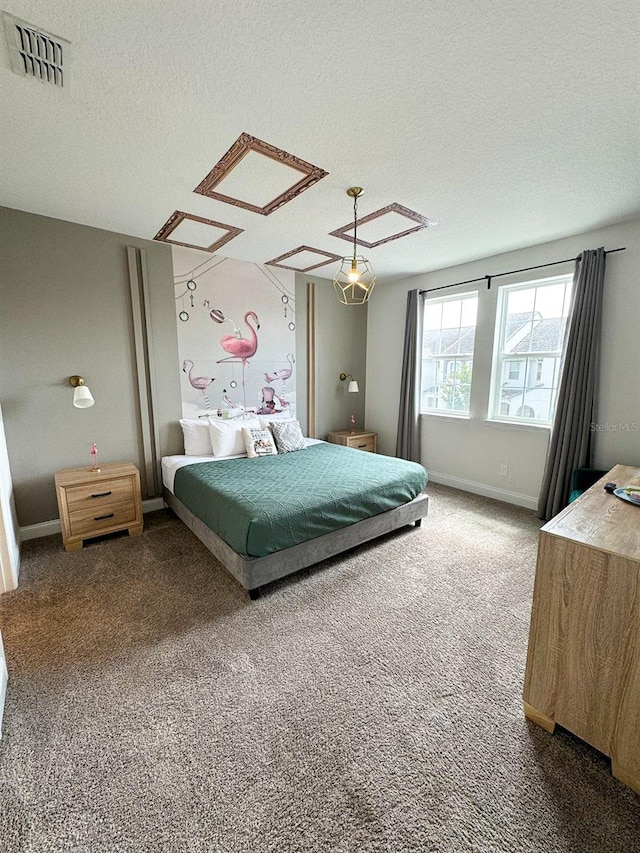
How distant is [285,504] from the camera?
2.24 meters

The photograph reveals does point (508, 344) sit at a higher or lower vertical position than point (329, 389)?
higher

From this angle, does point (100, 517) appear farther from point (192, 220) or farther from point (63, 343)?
point (192, 220)

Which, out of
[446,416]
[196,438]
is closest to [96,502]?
[196,438]

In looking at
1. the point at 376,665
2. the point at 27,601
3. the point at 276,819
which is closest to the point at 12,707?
the point at 27,601

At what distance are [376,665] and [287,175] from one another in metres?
2.88

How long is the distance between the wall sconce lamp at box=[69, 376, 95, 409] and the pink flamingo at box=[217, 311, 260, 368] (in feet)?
4.35

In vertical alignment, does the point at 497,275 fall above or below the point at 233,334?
above

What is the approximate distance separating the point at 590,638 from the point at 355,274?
2.28 meters

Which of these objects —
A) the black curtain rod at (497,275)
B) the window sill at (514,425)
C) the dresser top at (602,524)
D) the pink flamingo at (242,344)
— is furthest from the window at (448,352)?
the dresser top at (602,524)

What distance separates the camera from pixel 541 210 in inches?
104

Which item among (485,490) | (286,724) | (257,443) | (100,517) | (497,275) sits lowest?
(286,724)

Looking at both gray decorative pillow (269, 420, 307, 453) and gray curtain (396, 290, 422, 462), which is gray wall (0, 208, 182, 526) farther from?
gray curtain (396, 290, 422, 462)

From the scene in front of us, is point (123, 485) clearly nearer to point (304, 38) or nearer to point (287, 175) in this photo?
point (287, 175)

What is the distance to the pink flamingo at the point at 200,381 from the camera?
11.9ft
